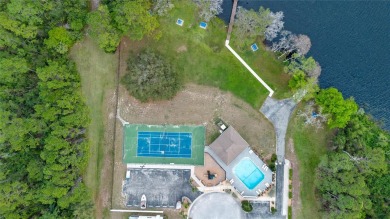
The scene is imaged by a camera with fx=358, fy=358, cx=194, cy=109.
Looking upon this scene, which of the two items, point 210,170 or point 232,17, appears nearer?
point 210,170

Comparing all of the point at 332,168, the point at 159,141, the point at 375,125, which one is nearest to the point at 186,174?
the point at 159,141

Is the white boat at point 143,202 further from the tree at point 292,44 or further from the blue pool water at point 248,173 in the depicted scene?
A: the tree at point 292,44

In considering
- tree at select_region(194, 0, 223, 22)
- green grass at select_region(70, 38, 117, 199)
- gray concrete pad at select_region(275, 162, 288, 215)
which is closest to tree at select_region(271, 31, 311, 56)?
tree at select_region(194, 0, 223, 22)

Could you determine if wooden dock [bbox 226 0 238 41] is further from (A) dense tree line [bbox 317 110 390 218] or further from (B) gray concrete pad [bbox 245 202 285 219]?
(B) gray concrete pad [bbox 245 202 285 219]

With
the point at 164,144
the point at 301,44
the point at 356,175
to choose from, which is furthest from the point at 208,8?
the point at 356,175

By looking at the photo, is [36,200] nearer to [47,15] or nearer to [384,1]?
[47,15]

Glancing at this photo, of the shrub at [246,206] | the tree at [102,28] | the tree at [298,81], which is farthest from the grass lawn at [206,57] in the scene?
the shrub at [246,206]

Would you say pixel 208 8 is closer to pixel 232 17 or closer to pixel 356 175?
pixel 232 17
